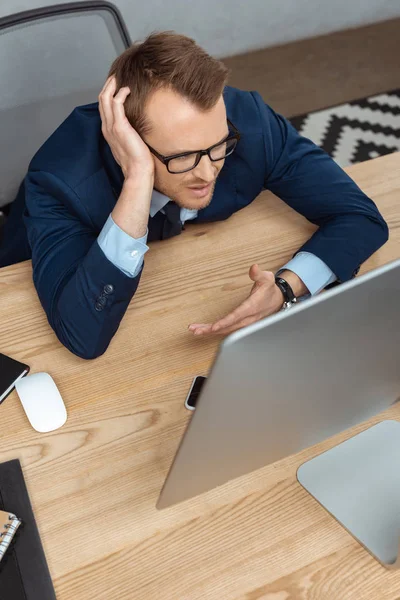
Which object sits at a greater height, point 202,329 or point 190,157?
point 190,157

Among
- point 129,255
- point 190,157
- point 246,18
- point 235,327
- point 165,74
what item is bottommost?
point 246,18

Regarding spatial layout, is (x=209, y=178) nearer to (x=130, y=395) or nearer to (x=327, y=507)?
(x=130, y=395)

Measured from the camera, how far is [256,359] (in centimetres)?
67

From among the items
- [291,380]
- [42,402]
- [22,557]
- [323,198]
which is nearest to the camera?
[291,380]

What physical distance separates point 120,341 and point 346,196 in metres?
0.56

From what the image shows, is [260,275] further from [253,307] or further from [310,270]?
[310,270]

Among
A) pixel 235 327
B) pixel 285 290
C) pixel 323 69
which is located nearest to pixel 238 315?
pixel 235 327

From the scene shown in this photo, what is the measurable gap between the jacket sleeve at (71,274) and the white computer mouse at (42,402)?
8 cm

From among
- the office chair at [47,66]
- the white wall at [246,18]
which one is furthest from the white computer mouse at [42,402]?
the white wall at [246,18]

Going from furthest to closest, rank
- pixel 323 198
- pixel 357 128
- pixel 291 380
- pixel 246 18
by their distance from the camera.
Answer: pixel 246 18 → pixel 357 128 → pixel 323 198 → pixel 291 380

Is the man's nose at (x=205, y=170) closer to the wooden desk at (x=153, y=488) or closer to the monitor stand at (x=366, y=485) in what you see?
the wooden desk at (x=153, y=488)

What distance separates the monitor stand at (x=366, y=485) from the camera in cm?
98

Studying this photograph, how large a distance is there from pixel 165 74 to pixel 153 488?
2.28ft

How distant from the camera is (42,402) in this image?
3.63ft
